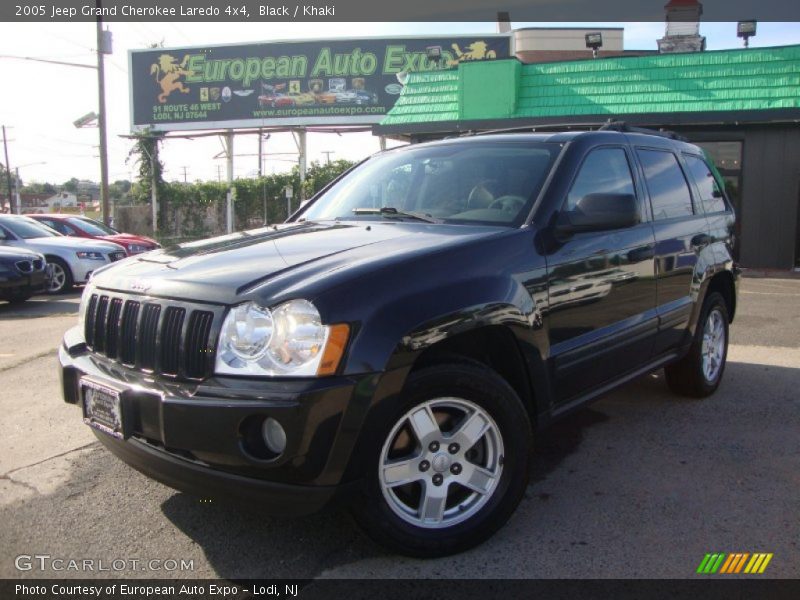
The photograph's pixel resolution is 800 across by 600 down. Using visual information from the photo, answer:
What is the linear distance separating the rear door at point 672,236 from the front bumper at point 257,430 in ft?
8.48

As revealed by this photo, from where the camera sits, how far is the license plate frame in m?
2.74

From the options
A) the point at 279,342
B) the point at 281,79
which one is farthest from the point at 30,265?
the point at 281,79

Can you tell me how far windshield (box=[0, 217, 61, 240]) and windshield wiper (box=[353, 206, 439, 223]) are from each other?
35.2ft

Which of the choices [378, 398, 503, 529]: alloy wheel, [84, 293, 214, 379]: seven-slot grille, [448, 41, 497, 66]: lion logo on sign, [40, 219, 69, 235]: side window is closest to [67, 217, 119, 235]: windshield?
[40, 219, 69, 235]: side window

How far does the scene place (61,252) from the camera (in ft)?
39.9

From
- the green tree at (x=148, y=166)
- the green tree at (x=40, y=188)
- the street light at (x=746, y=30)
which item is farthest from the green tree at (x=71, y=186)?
the street light at (x=746, y=30)

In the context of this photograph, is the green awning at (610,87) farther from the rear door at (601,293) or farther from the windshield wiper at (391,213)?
the windshield wiper at (391,213)

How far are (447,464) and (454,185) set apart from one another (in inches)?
66.4

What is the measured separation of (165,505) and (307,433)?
55.1 inches

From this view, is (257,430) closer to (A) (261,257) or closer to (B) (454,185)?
(A) (261,257)

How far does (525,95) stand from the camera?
15961mm

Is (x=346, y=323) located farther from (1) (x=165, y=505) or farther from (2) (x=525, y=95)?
(2) (x=525, y=95)

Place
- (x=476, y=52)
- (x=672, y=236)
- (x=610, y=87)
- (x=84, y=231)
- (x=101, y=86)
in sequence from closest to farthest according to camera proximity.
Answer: (x=672, y=236)
(x=84, y=231)
(x=610, y=87)
(x=101, y=86)
(x=476, y=52)

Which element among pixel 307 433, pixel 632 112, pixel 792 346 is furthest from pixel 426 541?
pixel 632 112
